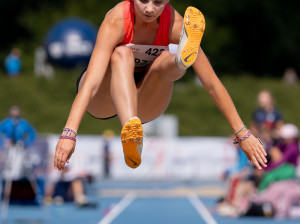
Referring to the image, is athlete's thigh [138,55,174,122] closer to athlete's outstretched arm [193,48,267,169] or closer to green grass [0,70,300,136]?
athlete's outstretched arm [193,48,267,169]

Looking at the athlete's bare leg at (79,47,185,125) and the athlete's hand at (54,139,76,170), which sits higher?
the athlete's bare leg at (79,47,185,125)

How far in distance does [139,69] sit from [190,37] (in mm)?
988

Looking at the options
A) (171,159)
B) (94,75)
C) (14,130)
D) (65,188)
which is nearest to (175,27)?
(94,75)

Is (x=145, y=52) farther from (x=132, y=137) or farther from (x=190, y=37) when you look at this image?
(x=132, y=137)

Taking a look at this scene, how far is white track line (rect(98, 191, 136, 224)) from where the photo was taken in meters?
10.8

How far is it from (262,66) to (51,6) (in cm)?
1087

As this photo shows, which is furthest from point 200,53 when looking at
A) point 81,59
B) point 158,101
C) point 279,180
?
point 81,59

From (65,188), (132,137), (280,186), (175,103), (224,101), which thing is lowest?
(132,137)

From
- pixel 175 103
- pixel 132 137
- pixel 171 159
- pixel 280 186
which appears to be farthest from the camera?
pixel 175 103

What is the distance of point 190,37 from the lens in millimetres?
5246

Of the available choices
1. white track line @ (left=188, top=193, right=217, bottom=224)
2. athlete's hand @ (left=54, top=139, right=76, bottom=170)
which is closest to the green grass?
white track line @ (left=188, top=193, right=217, bottom=224)

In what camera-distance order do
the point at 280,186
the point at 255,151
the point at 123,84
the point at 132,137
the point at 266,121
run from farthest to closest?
the point at 266,121, the point at 280,186, the point at 255,151, the point at 123,84, the point at 132,137

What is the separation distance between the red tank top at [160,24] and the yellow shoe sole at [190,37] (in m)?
0.48

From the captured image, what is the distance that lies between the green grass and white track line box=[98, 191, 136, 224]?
23.0 ft
